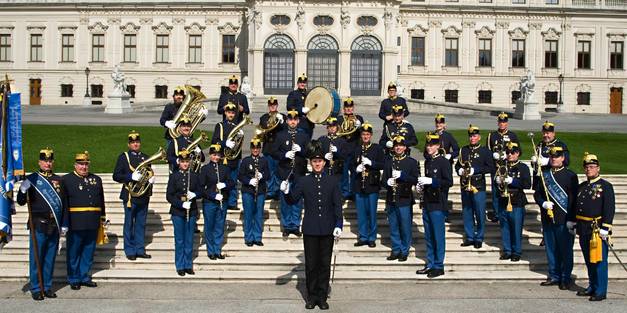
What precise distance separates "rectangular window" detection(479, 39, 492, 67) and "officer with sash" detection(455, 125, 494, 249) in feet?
158

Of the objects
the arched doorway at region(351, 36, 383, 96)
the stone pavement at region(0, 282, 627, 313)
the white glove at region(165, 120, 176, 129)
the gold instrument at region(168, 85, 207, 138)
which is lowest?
the stone pavement at region(0, 282, 627, 313)

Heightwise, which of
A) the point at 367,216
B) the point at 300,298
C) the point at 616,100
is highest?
the point at 616,100

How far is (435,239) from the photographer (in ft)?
45.5

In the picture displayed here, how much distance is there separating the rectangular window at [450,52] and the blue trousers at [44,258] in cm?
5197

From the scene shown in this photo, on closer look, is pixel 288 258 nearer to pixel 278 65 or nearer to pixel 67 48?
pixel 278 65

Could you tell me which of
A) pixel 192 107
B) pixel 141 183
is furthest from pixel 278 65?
pixel 141 183

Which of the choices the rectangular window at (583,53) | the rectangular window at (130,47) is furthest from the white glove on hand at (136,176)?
the rectangular window at (583,53)

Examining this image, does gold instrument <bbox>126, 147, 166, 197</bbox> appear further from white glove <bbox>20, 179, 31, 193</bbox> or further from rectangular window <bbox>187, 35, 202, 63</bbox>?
rectangular window <bbox>187, 35, 202, 63</bbox>

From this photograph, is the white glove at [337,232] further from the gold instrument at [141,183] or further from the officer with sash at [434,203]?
the gold instrument at [141,183]

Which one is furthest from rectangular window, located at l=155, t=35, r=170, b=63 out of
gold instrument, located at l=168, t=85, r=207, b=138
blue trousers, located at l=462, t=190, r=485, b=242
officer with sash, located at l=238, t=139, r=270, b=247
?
blue trousers, located at l=462, t=190, r=485, b=242

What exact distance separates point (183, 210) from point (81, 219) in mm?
1642

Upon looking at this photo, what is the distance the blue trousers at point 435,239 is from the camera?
1385 cm

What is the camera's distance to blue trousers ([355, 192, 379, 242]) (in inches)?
596

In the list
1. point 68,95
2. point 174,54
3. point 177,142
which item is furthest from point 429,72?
point 177,142
